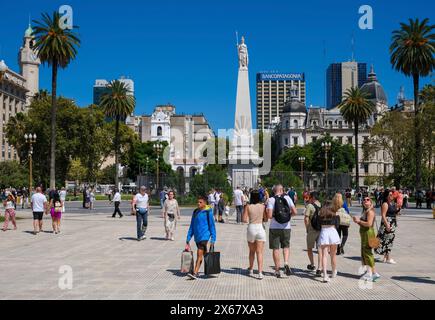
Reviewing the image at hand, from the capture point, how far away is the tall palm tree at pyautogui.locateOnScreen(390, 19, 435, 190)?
48.0 meters

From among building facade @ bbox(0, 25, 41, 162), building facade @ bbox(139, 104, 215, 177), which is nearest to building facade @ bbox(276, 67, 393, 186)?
building facade @ bbox(139, 104, 215, 177)

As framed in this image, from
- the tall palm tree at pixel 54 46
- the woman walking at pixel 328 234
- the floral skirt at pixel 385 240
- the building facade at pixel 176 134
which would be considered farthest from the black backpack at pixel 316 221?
the building facade at pixel 176 134

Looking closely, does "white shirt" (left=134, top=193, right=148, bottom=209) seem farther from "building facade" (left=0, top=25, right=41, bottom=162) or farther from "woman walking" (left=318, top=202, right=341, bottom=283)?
"building facade" (left=0, top=25, right=41, bottom=162)

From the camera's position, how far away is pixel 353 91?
64750 millimetres

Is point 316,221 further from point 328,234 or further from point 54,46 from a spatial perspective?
point 54,46

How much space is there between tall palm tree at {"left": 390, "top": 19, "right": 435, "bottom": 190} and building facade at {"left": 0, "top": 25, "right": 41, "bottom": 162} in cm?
5353

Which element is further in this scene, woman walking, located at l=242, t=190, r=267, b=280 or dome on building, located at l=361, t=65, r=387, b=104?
dome on building, located at l=361, t=65, r=387, b=104

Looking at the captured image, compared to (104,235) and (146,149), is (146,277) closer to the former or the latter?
(104,235)

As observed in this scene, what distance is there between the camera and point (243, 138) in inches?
2069

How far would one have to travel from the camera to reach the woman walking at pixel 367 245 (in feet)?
34.5

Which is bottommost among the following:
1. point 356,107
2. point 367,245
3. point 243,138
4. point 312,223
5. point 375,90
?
point 367,245

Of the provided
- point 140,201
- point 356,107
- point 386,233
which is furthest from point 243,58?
point 386,233

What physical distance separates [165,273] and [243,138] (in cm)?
4165

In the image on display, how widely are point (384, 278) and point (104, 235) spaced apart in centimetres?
1167
